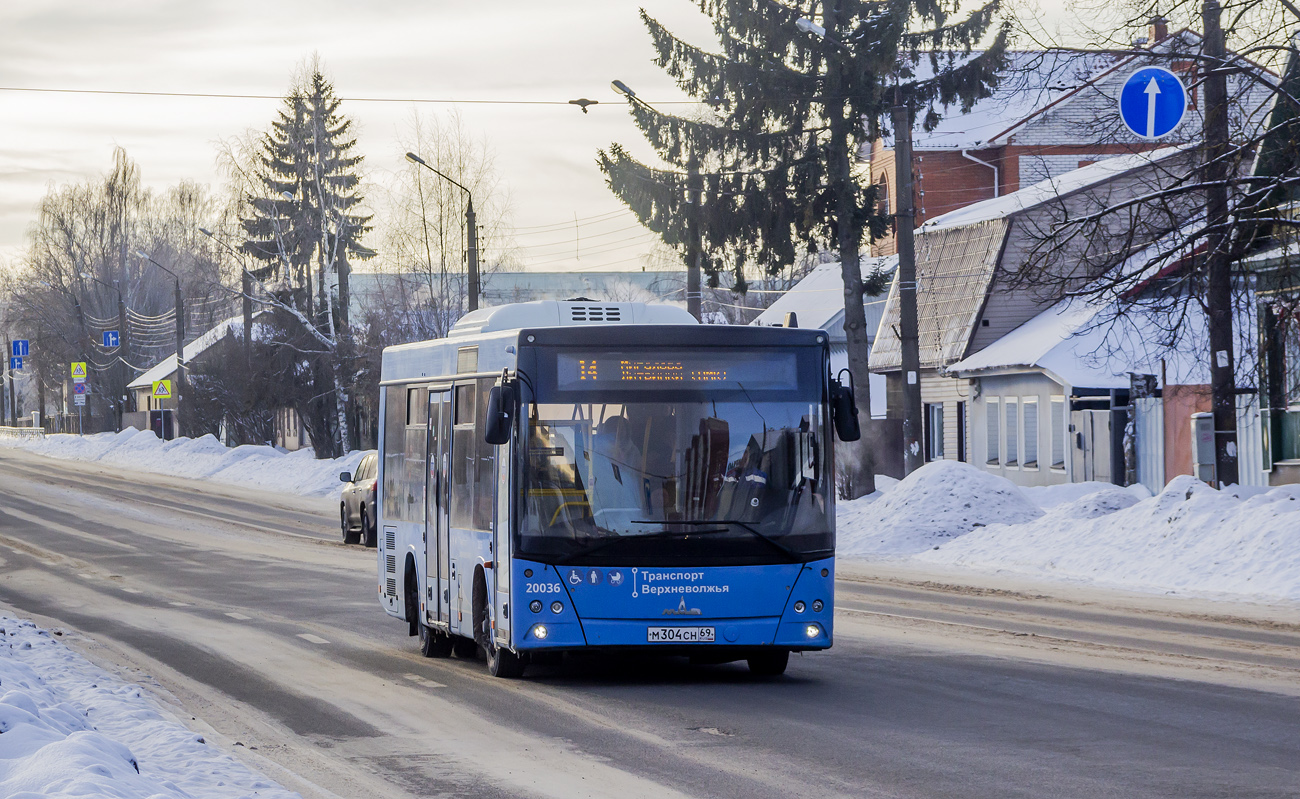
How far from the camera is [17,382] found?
575ft

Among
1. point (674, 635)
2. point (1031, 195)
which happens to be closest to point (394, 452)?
point (674, 635)

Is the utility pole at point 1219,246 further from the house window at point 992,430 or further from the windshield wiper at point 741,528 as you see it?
the house window at point 992,430

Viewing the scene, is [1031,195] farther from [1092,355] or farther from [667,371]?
[667,371]

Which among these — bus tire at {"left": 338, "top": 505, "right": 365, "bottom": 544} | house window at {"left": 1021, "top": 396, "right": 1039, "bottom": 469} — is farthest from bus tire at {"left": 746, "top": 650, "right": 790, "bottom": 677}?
house window at {"left": 1021, "top": 396, "right": 1039, "bottom": 469}

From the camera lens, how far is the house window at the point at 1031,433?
37.8m

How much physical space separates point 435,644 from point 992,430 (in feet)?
93.6

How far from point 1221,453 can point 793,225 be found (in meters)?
13.3

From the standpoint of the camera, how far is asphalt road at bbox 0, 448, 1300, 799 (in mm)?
8398

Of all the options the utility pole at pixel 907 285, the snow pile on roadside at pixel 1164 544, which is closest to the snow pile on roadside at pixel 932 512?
the utility pole at pixel 907 285

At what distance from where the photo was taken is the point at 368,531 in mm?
28188

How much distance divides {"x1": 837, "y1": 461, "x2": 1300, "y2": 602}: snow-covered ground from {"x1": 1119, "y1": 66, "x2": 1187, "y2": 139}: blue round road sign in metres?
4.74

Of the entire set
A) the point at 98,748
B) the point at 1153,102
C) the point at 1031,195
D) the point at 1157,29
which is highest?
the point at 1031,195

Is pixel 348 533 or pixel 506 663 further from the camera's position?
pixel 348 533

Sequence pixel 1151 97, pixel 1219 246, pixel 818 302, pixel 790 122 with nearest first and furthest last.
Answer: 1. pixel 1151 97
2. pixel 1219 246
3. pixel 790 122
4. pixel 818 302
